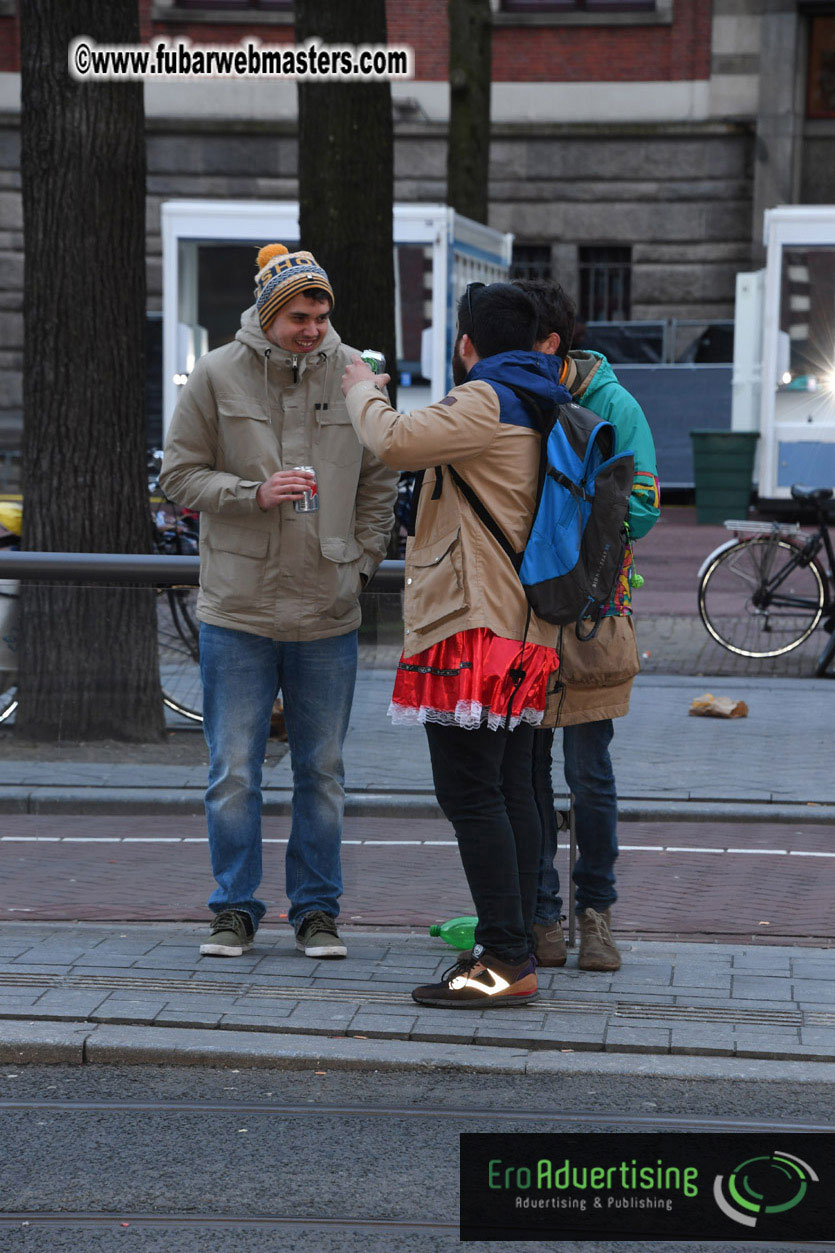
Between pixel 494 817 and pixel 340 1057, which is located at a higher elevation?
pixel 494 817

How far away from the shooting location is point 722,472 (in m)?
20.0

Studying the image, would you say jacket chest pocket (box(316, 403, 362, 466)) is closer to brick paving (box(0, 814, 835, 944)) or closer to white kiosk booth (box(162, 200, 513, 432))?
brick paving (box(0, 814, 835, 944))

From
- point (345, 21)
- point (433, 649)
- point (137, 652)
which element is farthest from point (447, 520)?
point (345, 21)

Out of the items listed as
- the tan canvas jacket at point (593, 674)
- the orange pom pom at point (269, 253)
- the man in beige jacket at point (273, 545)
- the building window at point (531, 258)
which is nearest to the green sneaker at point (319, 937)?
the man in beige jacket at point (273, 545)

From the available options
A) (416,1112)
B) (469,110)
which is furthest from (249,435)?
(469,110)

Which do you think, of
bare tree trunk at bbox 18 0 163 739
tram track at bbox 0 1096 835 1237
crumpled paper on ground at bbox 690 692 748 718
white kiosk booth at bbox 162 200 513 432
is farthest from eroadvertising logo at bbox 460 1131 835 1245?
white kiosk booth at bbox 162 200 513 432

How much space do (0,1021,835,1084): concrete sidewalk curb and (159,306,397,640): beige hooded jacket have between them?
3.95 feet

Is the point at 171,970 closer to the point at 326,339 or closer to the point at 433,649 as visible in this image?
the point at 433,649

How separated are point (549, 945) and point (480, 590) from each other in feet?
4.04

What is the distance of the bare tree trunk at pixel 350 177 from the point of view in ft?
36.2

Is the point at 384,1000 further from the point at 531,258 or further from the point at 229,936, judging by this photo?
the point at 531,258

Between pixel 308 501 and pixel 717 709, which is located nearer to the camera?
pixel 308 501

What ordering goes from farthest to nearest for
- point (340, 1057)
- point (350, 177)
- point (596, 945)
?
point (350, 177) → point (596, 945) → point (340, 1057)

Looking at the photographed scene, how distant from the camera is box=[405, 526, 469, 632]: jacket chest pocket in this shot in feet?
15.3
